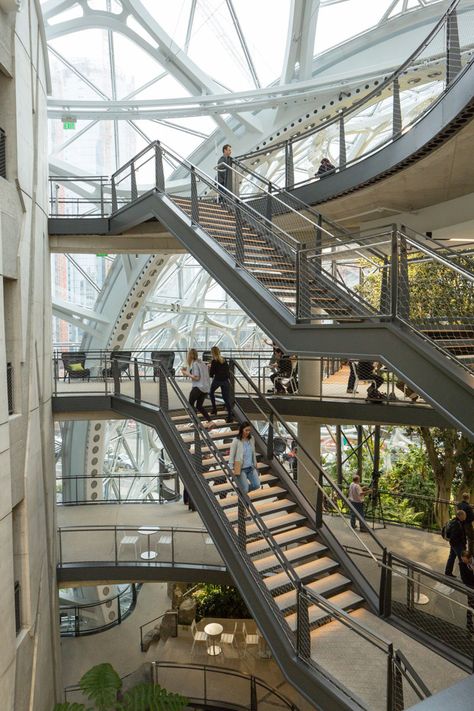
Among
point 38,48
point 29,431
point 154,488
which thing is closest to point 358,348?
point 29,431

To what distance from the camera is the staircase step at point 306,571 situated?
7902 millimetres

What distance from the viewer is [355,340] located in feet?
20.3

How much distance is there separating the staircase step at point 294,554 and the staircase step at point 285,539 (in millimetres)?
136

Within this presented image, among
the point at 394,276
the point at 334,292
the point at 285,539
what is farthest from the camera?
the point at 285,539

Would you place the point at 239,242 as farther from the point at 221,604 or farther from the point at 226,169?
the point at 221,604

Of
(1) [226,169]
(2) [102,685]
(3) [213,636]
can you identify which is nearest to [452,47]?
(1) [226,169]

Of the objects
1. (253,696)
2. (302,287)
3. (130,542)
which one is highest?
(302,287)

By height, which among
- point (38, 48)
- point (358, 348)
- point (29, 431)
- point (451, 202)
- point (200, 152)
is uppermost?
point (200, 152)

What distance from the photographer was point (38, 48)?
37.0 ft

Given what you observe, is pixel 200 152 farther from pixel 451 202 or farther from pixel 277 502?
pixel 277 502

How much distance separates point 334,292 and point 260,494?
402 cm

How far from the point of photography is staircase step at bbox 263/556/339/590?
Result: 7.90 meters

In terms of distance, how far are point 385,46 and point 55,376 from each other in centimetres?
1444

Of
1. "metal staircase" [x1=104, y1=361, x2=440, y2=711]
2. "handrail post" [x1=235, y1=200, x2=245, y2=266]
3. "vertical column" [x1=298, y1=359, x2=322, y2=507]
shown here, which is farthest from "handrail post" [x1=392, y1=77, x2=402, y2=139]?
"vertical column" [x1=298, y1=359, x2=322, y2=507]
